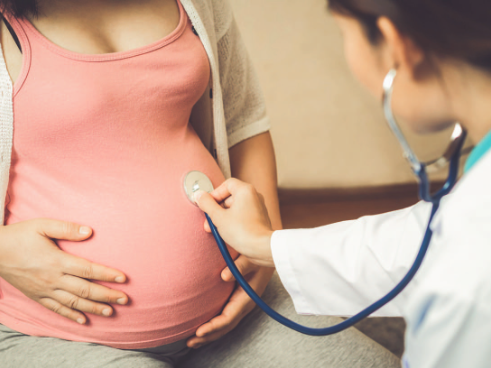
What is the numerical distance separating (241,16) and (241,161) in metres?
0.88

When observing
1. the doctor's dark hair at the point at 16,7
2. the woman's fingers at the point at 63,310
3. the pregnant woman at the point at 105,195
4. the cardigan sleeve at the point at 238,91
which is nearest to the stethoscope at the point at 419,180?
the pregnant woman at the point at 105,195

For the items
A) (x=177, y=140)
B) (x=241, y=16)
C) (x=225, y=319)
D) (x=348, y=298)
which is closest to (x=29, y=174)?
(x=177, y=140)

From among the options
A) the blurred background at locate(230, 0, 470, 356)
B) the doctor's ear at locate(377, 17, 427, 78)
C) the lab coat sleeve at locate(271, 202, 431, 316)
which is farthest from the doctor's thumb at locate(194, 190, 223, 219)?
the blurred background at locate(230, 0, 470, 356)

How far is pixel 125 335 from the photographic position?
2.21 feet

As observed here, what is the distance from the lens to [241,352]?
2.52 feet

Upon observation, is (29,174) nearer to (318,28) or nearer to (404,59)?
(404,59)

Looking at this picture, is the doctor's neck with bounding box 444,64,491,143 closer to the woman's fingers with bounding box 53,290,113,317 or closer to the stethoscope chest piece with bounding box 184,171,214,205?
the stethoscope chest piece with bounding box 184,171,214,205

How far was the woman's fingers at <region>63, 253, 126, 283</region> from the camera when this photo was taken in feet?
2.07

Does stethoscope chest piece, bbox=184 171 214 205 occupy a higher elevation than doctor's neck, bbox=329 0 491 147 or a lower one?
lower

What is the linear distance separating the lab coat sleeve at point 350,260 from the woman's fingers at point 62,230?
0.99 ft

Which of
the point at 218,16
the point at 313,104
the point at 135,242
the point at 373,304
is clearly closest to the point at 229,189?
the point at 135,242

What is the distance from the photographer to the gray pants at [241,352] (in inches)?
25.2

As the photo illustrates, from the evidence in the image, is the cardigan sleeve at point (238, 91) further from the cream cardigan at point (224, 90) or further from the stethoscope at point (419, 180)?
the stethoscope at point (419, 180)

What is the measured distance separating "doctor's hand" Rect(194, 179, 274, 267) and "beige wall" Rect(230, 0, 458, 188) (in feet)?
3.64
